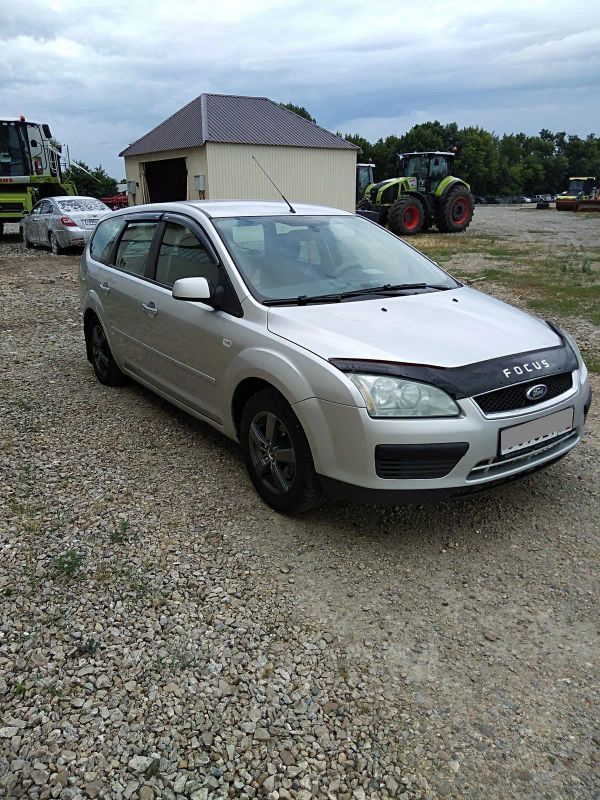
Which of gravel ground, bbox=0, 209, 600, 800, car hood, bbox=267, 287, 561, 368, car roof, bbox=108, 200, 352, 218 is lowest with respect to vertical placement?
gravel ground, bbox=0, 209, 600, 800

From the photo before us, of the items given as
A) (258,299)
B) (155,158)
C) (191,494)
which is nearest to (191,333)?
(258,299)

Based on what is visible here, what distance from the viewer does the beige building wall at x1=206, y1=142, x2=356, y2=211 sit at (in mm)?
20484

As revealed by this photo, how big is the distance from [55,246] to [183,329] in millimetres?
13582

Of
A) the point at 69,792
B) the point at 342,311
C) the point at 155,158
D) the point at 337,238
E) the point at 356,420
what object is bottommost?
the point at 69,792

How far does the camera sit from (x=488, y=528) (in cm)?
341

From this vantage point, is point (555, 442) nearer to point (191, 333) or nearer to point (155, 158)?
point (191, 333)

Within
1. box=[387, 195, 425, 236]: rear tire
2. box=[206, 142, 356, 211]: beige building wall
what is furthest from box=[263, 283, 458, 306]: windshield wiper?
box=[387, 195, 425, 236]: rear tire

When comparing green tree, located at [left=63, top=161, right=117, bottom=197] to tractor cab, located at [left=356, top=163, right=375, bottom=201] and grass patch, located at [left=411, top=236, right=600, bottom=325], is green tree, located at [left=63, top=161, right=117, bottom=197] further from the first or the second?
grass patch, located at [left=411, top=236, right=600, bottom=325]

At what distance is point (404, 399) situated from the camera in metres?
2.97

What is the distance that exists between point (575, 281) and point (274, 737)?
11091mm

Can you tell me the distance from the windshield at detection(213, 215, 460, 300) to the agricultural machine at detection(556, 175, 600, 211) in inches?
1395

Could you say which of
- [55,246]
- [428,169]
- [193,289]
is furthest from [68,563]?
[428,169]

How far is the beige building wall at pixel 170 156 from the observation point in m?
20.5

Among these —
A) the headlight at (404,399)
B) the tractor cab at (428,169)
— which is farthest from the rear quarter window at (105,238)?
the tractor cab at (428,169)
